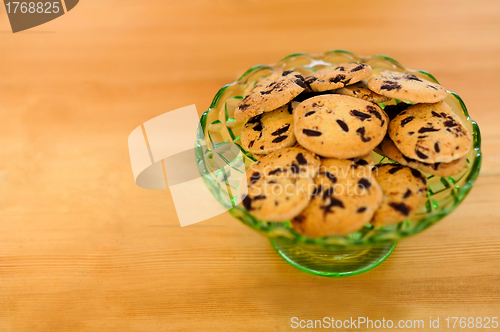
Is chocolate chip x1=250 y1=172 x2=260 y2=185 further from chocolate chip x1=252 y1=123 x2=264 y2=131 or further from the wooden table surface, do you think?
the wooden table surface

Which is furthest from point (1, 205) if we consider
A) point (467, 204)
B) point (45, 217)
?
point (467, 204)

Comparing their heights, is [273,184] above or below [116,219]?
above

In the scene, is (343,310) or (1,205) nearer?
(343,310)

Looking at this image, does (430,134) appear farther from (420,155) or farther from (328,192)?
(328,192)

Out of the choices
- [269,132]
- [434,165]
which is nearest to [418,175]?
[434,165]

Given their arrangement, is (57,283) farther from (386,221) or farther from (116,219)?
(386,221)

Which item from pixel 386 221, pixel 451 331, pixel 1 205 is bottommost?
pixel 451 331
